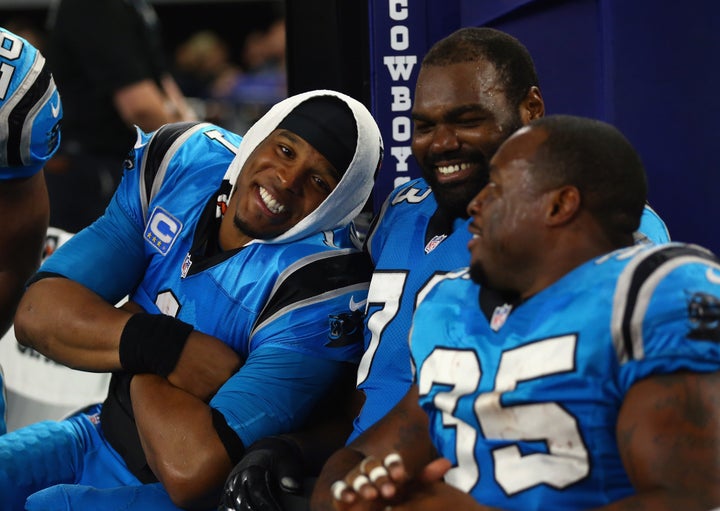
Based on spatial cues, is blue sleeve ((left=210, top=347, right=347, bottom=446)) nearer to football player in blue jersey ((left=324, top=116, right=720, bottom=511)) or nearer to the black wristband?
the black wristband

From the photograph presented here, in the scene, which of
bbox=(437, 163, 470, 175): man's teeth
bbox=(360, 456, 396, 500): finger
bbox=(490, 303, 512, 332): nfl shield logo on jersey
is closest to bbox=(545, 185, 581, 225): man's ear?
bbox=(490, 303, 512, 332): nfl shield logo on jersey

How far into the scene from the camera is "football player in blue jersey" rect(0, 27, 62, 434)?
8.41 ft

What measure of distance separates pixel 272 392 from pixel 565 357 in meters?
0.83

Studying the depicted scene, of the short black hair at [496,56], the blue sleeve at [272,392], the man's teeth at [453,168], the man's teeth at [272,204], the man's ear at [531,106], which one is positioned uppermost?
the short black hair at [496,56]

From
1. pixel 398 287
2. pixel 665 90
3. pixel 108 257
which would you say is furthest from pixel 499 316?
pixel 108 257

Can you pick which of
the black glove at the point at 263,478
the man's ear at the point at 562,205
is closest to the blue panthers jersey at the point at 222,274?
the black glove at the point at 263,478

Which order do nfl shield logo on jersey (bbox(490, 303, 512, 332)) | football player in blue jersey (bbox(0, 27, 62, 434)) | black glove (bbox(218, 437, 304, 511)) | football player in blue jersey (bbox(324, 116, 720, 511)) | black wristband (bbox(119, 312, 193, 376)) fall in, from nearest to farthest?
football player in blue jersey (bbox(324, 116, 720, 511)), nfl shield logo on jersey (bbox(490, 303, 512, 332)), black glove (bbox(218, 437, 304, 511)), black wristband (bbox(119, 312, 193, 376)), football player in blue jersey (bbox(0, 27, 62, 434))

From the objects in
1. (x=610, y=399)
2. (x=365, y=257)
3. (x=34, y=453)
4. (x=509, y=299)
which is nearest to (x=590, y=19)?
(x=365, y=257)

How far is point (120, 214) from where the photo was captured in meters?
2.43

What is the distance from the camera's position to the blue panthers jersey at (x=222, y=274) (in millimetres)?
2145

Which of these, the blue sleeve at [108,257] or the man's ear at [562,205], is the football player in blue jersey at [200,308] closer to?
the blue sleeve at [108,257]

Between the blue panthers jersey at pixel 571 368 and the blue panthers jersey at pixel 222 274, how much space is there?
2.02 feet

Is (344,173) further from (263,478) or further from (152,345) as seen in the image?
(263,478)

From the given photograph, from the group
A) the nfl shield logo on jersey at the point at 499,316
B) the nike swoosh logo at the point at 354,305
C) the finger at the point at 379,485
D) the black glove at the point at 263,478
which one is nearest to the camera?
the finger at the point at 379,485
